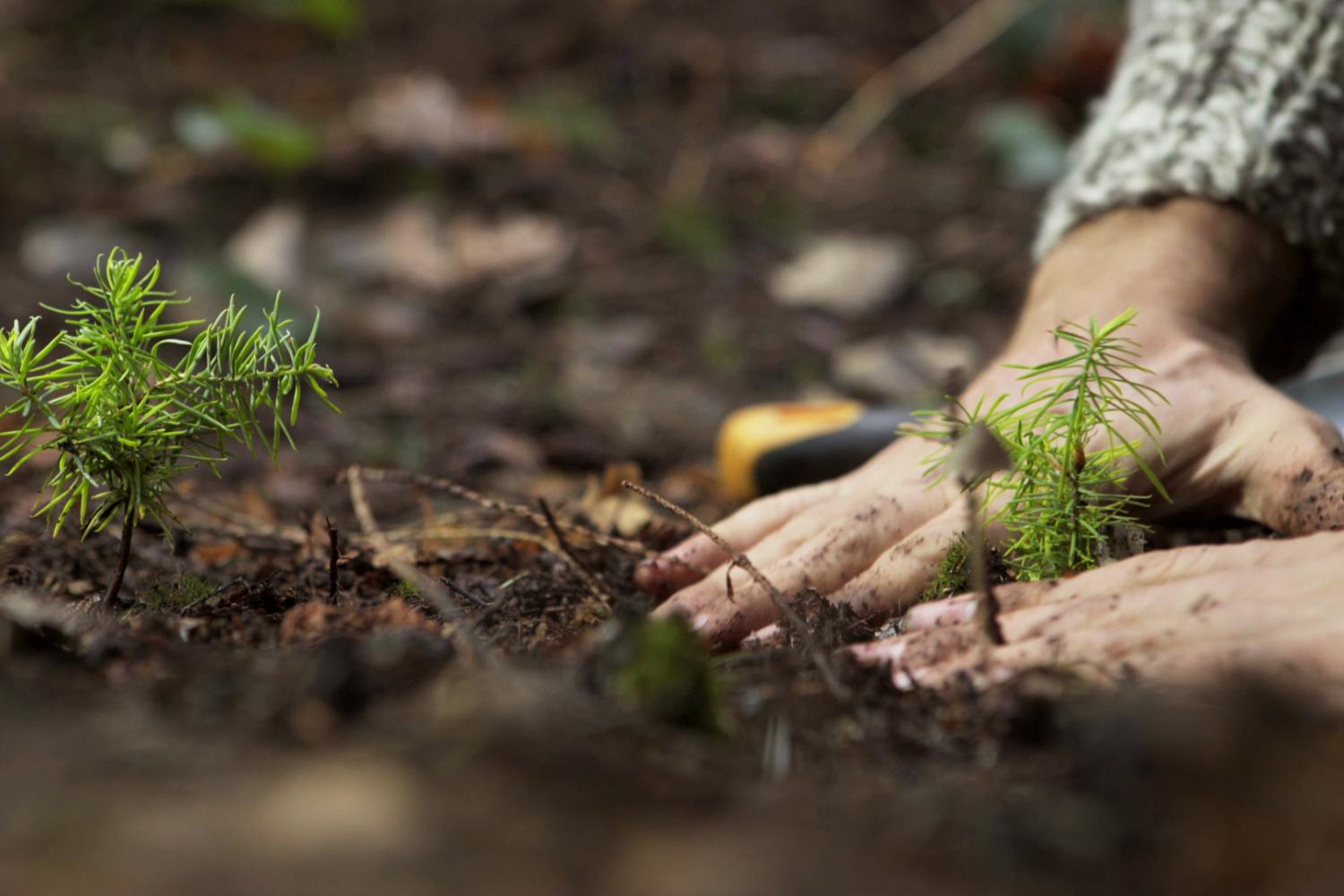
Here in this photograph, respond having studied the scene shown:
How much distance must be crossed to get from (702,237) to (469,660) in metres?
4.10

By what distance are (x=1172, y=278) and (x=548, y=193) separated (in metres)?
3.44

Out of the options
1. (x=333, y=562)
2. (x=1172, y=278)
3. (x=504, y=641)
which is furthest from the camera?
(x=1172, y=278)

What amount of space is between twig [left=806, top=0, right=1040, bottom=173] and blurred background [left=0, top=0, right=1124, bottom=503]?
6 centimetres

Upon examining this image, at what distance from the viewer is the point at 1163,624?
121 centimetres

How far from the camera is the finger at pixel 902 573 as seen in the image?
1541mm

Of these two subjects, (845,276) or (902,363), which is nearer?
(902,363)

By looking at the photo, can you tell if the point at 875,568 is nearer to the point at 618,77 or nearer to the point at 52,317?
the point at 52,317

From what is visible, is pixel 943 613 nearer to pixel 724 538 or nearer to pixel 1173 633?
pixel 1173 633

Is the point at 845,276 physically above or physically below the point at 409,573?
above

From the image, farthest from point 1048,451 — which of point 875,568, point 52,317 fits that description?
point 52,317

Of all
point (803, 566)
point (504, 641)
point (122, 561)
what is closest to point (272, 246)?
point (122, 561)

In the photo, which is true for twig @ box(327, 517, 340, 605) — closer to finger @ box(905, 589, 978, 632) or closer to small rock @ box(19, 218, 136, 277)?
finger @ box(905, 589, 978, 632)

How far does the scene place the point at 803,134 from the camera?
597 cm

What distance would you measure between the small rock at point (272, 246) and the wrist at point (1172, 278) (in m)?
2.92
